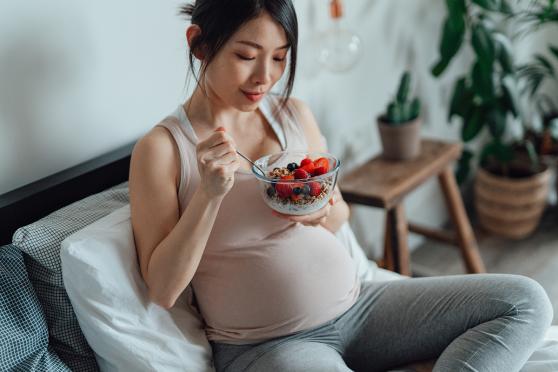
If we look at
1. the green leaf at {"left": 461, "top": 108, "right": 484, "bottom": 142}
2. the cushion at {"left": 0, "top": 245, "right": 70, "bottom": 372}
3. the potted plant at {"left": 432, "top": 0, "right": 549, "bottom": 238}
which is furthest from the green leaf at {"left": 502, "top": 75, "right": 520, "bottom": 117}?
the cushion at {"left": 0, "top": 245, "right": 70, "bottom": 372}

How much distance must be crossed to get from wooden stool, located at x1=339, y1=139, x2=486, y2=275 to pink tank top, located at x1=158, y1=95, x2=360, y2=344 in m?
0.64

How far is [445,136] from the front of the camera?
280cm

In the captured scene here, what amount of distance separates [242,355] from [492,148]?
168 cm

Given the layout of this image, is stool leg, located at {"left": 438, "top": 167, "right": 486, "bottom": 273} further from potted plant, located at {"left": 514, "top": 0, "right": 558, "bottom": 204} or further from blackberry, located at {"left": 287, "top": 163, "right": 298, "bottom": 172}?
blackberry, located at {"left": 287, "top": 163, "right": 298, "bottom": 172}

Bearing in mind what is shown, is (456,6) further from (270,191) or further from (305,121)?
(270,191)

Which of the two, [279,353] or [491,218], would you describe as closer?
[279,353]

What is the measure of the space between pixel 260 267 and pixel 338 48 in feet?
3.17

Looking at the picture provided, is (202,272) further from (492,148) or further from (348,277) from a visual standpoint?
(492,148)

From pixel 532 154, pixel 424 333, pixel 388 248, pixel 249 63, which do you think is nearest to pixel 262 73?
pixel 249 63

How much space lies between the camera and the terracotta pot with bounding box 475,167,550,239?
2594mm

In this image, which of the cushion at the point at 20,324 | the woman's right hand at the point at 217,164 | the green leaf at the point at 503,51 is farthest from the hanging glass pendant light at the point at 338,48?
the cushion at the point at 20,324

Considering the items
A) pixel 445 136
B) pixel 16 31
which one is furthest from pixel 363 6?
pixel 16 31

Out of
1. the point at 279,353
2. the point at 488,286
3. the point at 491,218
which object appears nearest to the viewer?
the point at 279,353

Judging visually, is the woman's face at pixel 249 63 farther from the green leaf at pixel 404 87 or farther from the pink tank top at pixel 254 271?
the green leaf at pixel 404 87
